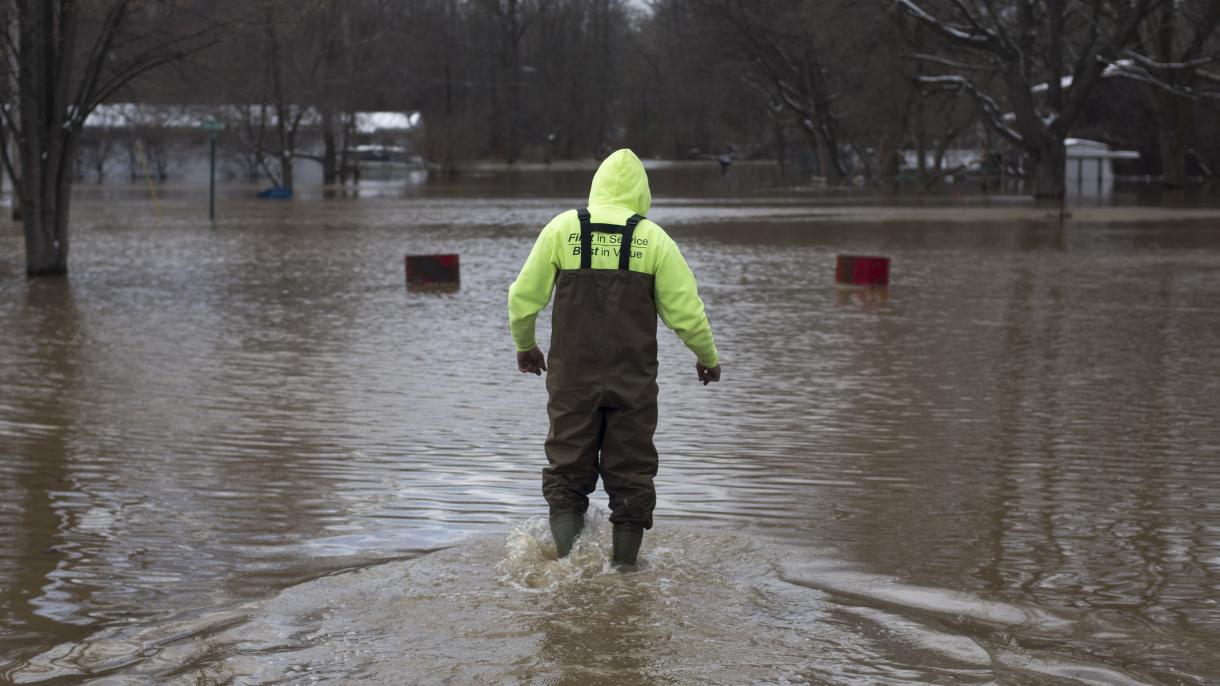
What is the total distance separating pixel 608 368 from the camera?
5957 millimetres

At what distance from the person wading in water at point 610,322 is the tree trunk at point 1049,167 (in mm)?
44749

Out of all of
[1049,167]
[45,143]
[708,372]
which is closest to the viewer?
[708,372]

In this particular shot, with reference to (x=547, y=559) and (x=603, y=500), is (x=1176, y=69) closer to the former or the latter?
(x=603, y=500)

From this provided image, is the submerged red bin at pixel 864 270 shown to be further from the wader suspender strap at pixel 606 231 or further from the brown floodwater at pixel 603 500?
the wader suspender strap at pixel 606 231

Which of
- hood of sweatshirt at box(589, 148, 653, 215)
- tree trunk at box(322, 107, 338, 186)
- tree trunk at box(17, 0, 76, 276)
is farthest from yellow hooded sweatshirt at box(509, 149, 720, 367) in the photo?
tree trunk at box(322, 107, 338, 186)

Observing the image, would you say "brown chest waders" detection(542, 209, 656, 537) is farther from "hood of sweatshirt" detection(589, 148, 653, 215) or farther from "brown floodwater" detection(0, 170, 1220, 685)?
"brown floodwater" detection(0, 170, 1220, 685)

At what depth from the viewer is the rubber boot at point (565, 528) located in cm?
612

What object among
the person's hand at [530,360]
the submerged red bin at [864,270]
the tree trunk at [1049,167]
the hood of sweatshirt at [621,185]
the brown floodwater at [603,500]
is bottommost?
the brown floodwater at [603,500]

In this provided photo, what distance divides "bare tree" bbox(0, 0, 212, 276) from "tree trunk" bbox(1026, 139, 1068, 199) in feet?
109

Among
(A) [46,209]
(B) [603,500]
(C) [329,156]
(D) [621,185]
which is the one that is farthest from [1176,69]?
(D) [621,185]

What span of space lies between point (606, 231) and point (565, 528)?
118 cm

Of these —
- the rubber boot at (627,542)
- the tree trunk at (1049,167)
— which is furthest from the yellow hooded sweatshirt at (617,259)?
the tree trunk at (1049,167)

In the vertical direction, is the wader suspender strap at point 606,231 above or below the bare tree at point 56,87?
below

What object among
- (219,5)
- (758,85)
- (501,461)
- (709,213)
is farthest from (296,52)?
(501,461)
